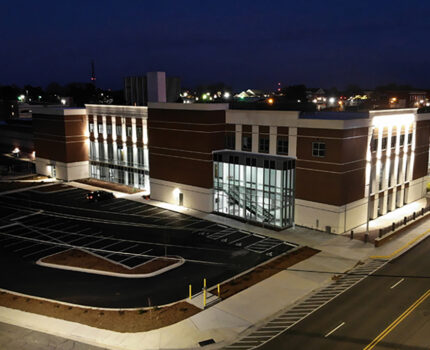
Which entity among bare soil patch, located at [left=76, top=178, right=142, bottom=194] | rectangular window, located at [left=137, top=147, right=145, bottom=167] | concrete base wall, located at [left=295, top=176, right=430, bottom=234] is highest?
rectangular window, located at [left=137, top=147, right=145, bottom=167]

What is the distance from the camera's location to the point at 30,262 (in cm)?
3284

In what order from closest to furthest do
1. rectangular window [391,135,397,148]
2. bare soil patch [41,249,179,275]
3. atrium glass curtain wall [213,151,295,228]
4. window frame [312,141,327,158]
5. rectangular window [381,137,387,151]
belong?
bare soil patch [41,249,179,275], window frame [312,141,327,158], atrium glass curtain wall [213,151,295,228], rectangular window [381,137,387,151], rectangular window [391,135,397,148]

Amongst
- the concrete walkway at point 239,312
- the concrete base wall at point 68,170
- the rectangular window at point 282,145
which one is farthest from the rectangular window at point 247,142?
the concrete base wall at point 68,170

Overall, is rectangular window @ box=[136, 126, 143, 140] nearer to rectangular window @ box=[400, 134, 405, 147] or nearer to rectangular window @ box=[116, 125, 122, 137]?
rectangular window @ box=[116, 125, 122, 137]

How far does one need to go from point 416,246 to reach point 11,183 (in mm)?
55407

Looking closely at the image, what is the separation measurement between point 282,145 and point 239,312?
21150mm

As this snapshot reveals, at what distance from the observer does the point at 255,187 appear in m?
42.0

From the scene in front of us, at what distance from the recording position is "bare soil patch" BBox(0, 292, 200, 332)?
23.2m

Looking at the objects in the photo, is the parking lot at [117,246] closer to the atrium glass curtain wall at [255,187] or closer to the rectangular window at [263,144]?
the atrium glass curtain wall at [255,187]

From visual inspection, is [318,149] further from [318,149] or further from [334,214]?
[334,214]

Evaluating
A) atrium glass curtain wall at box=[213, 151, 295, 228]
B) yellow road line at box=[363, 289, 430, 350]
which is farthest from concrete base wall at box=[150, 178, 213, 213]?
yellow road line at box=[363, 289, 430, 350]

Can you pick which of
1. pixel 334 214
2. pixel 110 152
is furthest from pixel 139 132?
pixel 334 214

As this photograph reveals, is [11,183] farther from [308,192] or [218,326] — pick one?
[218,326]

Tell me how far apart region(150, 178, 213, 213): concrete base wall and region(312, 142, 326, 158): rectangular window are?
40.2 feet
